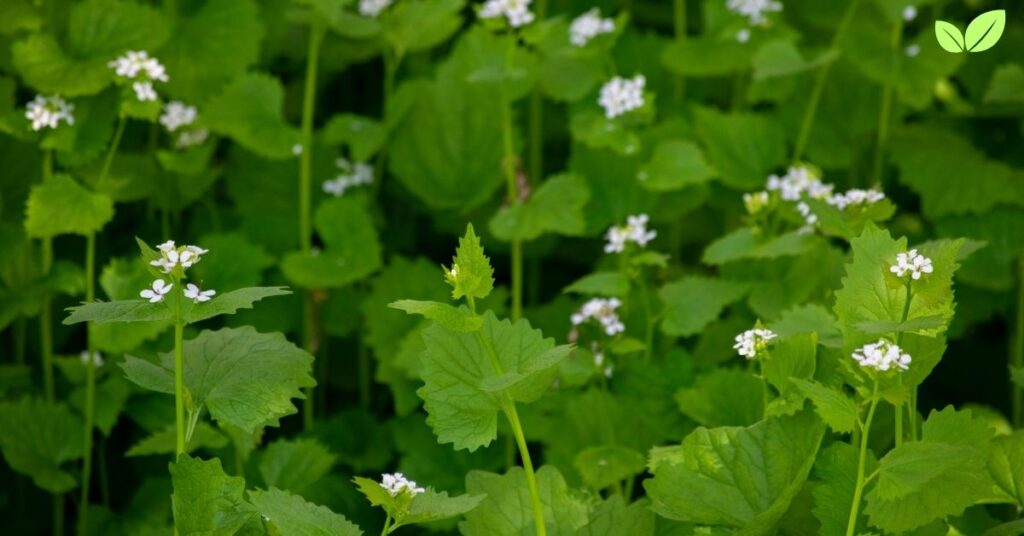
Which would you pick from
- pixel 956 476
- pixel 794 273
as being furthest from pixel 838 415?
pixel 794 273

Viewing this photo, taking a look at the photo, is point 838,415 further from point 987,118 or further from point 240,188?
point 987,118

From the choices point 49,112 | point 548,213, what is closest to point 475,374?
point 548,213

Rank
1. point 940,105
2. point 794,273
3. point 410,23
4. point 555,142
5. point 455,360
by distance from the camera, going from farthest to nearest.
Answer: point 940,105 < point 555,142 < point 410,23 < point 794,273 < point 455,360

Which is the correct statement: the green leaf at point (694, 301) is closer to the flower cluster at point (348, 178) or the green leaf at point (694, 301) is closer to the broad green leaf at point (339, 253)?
the broad green leaf at point (339, 253)

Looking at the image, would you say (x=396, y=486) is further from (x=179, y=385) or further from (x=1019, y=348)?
(x=1019, y=348)

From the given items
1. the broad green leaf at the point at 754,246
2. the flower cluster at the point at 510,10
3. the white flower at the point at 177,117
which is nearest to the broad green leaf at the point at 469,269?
the broad green leaf at the point at 754,246

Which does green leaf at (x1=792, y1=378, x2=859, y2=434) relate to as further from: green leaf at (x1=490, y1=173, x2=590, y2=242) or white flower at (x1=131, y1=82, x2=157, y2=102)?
white flower at (x1=131, y1=82, x2=157, y2=102)

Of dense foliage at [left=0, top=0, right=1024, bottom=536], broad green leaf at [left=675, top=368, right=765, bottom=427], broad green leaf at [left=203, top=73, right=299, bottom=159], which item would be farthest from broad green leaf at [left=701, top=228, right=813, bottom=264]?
broad green leaf at [left=203, top=73, right=299, bottom=159]
